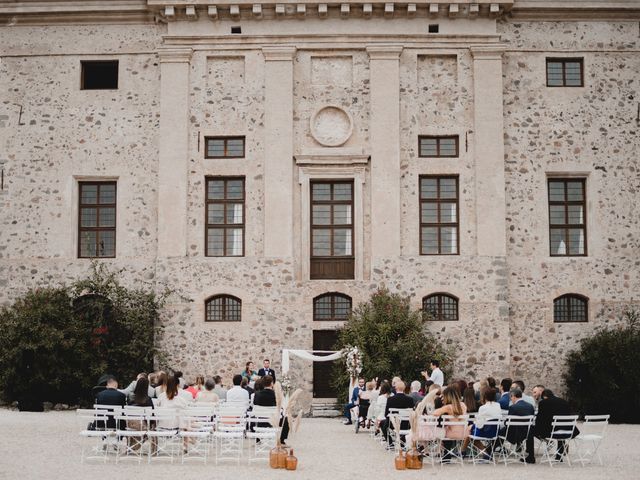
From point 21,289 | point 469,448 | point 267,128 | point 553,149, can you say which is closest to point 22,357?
point 21,289

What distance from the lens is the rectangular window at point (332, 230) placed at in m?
26.4

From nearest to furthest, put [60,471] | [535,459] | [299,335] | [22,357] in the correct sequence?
[60,471] → [535,459] → [22,357] → [299,335]

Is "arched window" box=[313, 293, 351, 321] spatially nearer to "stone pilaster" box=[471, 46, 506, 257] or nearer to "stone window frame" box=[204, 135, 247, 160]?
"stone pilaster" box=[471, 46, 506, 257]

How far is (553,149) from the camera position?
87.5 ft

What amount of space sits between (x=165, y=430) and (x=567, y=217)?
51.7 ft

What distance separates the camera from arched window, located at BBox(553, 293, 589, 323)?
26.3 m

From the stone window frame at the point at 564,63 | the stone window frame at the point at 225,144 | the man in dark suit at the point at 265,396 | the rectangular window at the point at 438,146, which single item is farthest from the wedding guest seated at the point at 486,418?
the stone window frame at the point at 564,63

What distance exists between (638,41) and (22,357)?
19375mm

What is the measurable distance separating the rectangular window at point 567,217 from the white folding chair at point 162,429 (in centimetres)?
1478

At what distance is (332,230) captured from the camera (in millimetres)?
26609

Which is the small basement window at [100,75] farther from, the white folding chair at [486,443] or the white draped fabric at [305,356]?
the white folding chair at [486,443]

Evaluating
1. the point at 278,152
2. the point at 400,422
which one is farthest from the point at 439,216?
the point at 400,422

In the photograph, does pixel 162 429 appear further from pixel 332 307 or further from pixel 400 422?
pixel 332 307

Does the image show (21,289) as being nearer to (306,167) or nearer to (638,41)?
(306,167)
